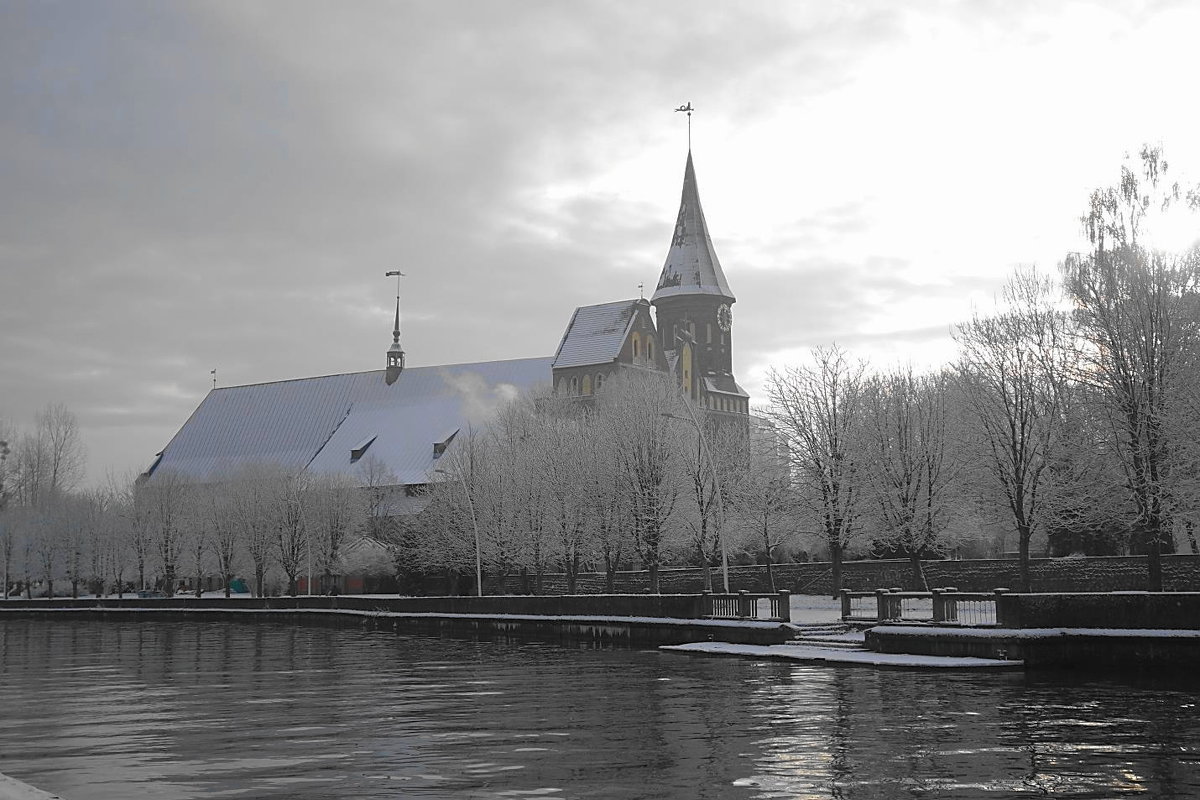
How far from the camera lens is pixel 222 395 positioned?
438 ft

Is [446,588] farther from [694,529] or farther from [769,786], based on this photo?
[769,786]

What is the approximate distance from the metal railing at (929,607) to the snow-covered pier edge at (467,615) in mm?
4285

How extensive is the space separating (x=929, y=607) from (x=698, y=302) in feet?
246

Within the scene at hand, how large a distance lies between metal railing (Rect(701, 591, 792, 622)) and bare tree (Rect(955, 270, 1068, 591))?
12.7 meters

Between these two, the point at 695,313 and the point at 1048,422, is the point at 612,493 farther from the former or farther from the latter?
the point at 695,313

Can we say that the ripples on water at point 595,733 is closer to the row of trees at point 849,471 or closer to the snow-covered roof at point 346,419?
the row of trees at point 849,471

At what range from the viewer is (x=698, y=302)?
116m

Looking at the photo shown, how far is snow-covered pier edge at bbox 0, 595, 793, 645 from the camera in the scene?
42.1 meters

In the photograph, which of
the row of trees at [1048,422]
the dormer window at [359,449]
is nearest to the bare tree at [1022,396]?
the row of trees at [1048,422]

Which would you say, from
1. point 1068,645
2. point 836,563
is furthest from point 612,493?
point 1068,645

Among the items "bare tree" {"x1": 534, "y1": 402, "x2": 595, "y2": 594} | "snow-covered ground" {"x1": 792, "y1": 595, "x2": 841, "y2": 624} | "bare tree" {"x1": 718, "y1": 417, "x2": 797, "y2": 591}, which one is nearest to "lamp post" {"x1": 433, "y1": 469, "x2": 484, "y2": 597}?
"bare tree" {"x1": 534, "y1": 402, "x2": 595, "y2": 594}

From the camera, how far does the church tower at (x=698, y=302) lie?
11606cm

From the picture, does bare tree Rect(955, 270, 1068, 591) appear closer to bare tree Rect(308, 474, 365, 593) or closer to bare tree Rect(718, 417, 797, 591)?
bare tree Rect(718, 417, 797, 591)

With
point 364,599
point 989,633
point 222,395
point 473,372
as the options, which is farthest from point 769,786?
point 222,395
